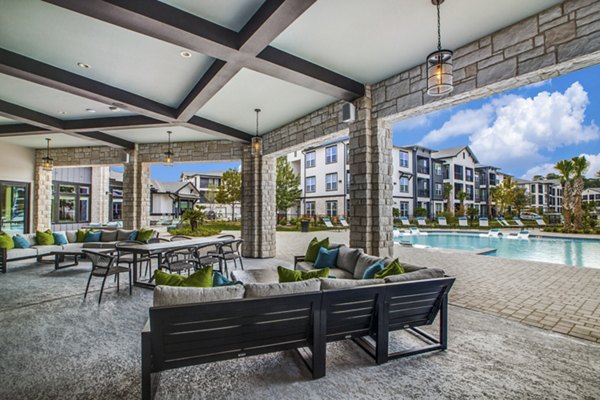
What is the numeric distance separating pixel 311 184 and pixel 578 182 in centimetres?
1653

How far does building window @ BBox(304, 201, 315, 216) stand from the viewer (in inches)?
972

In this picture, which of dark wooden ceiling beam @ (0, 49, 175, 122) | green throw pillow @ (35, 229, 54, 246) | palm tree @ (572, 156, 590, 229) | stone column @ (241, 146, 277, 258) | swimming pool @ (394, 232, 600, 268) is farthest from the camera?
palm tree @ (572, 156, 590, 229)

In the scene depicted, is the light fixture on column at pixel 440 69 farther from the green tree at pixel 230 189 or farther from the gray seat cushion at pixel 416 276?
the green tree at pixel 230 189

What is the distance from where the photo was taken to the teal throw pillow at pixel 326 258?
4.57 metres

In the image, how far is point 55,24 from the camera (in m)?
3.29

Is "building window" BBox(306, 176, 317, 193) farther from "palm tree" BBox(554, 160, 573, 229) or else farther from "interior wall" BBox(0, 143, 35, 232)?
"interior wall" BBox(0, 143, 35, 232)

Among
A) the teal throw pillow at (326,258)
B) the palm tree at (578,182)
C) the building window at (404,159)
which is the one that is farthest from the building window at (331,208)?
the teal throw pillow at (326,258)

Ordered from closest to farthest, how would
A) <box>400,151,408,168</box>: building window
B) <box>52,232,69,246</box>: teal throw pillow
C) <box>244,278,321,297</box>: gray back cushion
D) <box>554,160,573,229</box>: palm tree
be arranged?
<box>244,278,321,297</box>: gray back cushion, <box>52,232,69,246</box>: teal throw pillow, <box>554,160,573,229</box>: palm tree, <box>400,151,408,168</box>: building window

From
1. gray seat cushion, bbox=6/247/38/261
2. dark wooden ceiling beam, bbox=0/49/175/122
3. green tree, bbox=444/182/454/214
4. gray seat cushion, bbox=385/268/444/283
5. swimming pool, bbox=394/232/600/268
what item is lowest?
swimming pool, bbox=394/232/600/268

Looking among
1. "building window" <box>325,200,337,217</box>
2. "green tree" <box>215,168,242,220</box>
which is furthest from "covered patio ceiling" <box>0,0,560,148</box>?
"building window" <box>325,200,337,217</box>

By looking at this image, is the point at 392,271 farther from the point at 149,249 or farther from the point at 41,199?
the point at 41,199

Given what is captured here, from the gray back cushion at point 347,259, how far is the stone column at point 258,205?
13.0 ft

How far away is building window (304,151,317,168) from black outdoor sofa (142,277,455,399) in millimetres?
22078

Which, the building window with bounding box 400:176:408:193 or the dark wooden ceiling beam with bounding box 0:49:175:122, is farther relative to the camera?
the building window with bounding box 400:176:408:193
